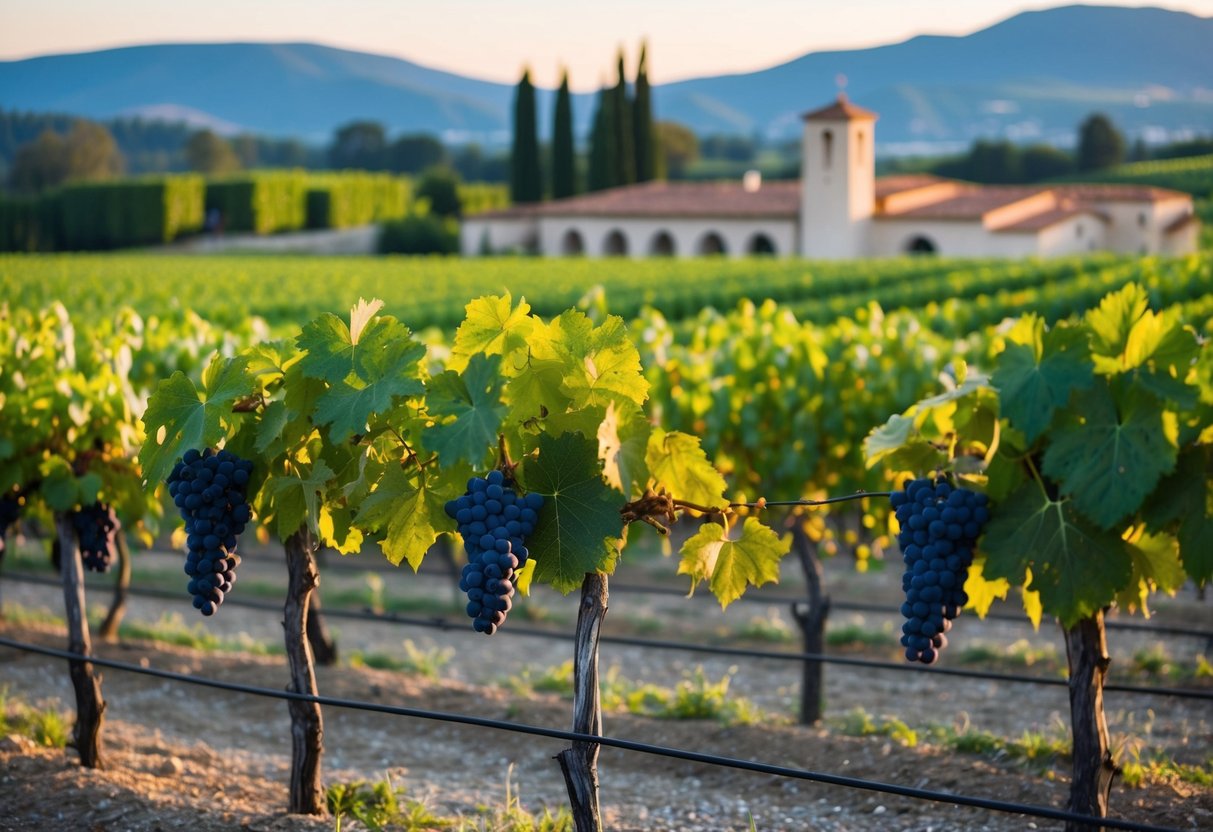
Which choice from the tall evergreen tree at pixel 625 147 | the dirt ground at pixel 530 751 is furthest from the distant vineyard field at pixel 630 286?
the tall evergreen tree at pixel 625 147

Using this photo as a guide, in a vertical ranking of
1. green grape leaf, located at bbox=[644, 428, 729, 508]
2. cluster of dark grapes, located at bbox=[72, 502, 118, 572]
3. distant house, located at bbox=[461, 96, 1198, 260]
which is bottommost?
cluster of dark grapes, located at bbox=[72, 502, 118, 572]

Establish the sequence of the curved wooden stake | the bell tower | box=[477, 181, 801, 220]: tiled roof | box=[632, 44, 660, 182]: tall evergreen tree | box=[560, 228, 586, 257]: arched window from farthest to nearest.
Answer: box=[632, 44, 660, 182]: tall evergreen tree, box=[560, 228, 586, 257]: arched window, box=[477, 181, 801, 220]: tiled roof, the bell tower, the curved wooden stake

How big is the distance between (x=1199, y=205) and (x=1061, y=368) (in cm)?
6706

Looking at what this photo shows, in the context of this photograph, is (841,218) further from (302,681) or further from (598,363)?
(598,363)

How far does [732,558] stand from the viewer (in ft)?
11.0

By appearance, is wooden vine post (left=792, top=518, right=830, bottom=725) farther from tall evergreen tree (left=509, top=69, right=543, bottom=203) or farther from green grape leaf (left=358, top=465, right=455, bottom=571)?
tall evergreen tree (left=509, top=69, right=543, bottom=203)

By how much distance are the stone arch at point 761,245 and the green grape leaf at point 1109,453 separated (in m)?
A: 50.9

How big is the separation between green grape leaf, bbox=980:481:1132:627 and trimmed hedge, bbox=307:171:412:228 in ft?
207

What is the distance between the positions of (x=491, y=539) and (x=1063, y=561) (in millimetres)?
1333

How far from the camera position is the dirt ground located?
4.23 metres

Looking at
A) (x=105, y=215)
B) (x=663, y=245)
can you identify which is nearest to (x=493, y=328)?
(x=663, y=245)

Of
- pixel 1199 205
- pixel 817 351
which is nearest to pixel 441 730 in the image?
pixel 817 351

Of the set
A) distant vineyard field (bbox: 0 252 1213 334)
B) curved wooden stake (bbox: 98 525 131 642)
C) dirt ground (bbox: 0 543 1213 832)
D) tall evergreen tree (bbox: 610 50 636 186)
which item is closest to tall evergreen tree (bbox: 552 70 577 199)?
tall evergreen tree (bbox: 610 50 636 186)

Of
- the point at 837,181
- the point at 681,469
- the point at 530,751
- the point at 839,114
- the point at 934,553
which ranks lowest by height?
the point at 530,751
